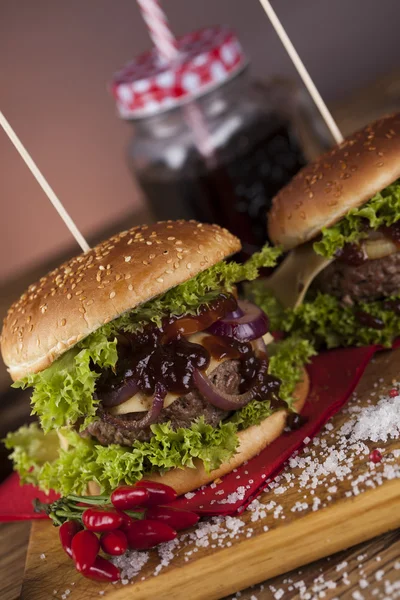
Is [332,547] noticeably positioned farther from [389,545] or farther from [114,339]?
[114,339]

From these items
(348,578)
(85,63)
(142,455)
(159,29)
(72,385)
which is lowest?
(348,578)

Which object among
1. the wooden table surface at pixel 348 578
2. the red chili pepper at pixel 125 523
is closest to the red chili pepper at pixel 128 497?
the red chili pepper at pixel 125 523

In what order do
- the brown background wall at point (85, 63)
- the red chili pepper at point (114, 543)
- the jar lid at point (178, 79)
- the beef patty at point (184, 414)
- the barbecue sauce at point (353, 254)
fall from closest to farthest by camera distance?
the red chili pepper at point (114, 543), the beef patty at point (184, 414), the barbecue sauce at point (353, 254), the jar lid at point (178, 79), the brown background wall at point (85, 63)

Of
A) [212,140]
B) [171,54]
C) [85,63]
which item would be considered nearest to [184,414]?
[212,140]

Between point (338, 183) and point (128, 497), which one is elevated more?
point (338, 183)

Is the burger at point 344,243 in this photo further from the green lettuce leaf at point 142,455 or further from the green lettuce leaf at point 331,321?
the green lettuce leaf at point 142,455

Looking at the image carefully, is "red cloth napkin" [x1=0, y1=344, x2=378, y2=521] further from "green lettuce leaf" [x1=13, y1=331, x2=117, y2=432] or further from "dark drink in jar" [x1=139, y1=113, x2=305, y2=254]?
"dark drink in jar" [x1=139, y1=113, x2=305, y2=254]

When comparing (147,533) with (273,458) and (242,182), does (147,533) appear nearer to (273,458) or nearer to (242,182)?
(273,458)
